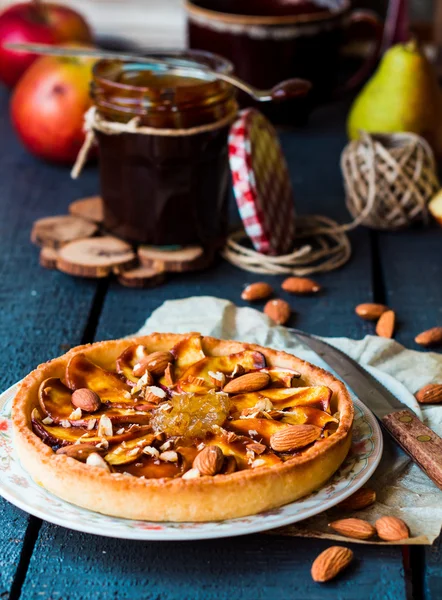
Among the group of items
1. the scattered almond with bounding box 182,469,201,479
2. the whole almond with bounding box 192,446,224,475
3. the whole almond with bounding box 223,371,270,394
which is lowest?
the whole almond with bounding box 223,371,270,394

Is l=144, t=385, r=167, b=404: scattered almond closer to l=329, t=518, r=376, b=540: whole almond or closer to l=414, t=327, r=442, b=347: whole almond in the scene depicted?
l=329, t=518, r=376, b=540: whole almond

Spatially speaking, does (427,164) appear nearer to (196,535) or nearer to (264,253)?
(264,253)

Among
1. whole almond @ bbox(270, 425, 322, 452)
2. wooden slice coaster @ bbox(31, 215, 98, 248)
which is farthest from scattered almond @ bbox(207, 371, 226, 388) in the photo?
wooden slice coaster @ bbox(31, 215, 98, 248)

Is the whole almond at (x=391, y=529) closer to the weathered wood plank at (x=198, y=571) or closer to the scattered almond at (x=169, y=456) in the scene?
the weathered wood plank at (x=198, y=571)

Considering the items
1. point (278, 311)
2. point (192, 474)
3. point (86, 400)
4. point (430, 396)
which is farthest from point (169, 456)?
point (278, 311)

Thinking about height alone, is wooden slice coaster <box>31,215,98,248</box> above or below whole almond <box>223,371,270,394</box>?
below

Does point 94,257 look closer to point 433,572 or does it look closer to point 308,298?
point 308,298

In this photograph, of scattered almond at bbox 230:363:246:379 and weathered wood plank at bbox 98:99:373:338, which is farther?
weathered wood plank at bbox 98:99:373:338
